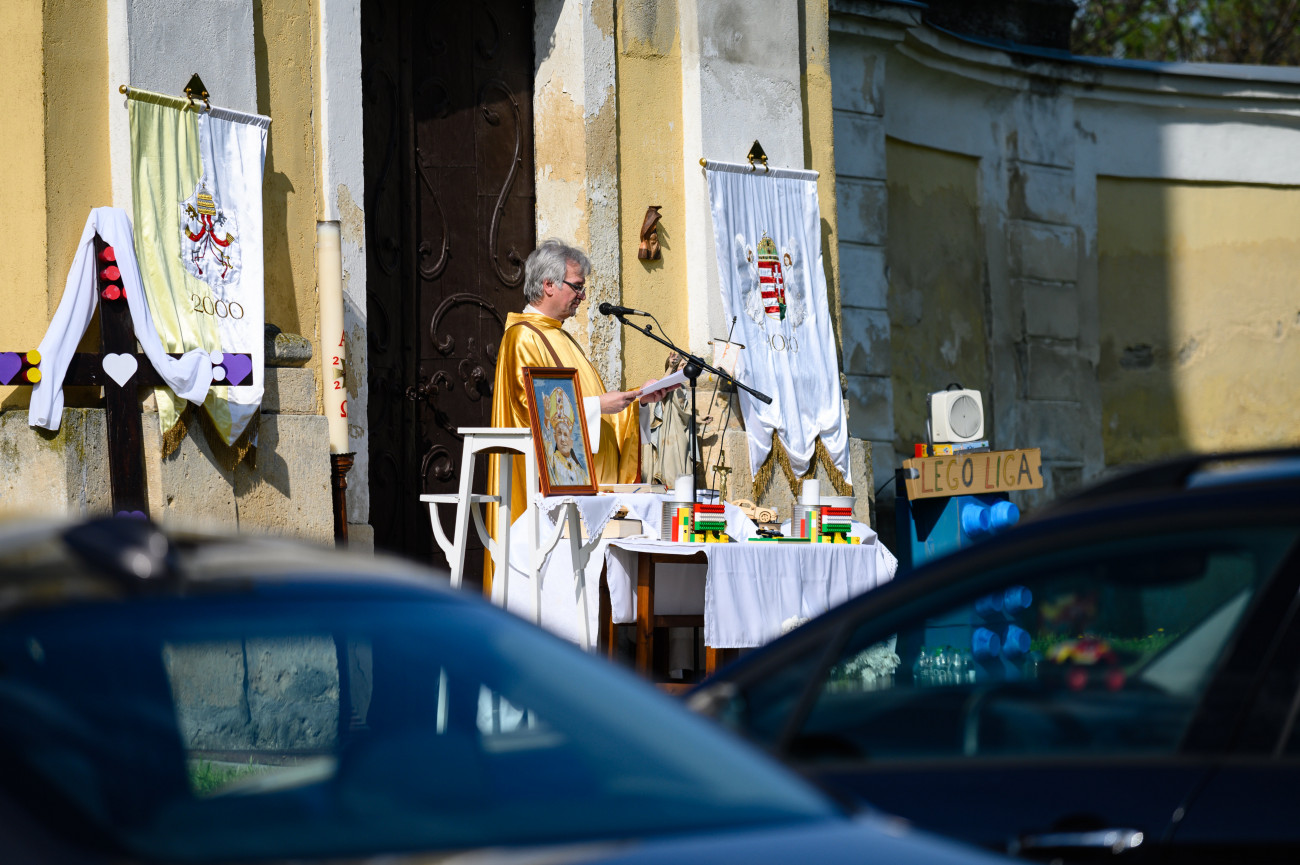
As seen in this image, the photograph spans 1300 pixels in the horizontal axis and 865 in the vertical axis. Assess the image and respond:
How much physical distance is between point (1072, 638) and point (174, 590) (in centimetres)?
139

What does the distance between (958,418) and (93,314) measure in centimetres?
574

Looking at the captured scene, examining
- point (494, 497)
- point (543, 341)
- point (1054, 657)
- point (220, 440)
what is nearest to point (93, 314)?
point (220, 440)

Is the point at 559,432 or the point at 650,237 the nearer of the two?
the point at 559,432

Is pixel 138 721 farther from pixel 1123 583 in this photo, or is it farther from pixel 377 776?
pixel 1123 583

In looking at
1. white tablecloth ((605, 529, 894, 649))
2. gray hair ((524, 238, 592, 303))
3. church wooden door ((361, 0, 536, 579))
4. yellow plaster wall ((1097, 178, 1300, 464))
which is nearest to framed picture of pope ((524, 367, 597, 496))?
white tablecloth ((605, 529, 894, 649))

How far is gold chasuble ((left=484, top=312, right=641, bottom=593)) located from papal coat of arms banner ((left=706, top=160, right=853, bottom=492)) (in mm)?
906

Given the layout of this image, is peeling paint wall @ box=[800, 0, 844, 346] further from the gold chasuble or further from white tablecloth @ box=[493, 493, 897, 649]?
white tablecloth @ box=[493, 493, 897, 649]

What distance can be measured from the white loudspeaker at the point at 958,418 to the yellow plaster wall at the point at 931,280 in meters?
2.05

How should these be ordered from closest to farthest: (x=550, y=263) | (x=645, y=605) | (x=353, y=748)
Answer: (x=353, y=748) → (x=645, y=605) → (x=550, y=263)

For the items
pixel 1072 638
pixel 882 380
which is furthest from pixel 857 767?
pixel 882 380

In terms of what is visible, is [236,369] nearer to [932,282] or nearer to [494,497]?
[494,497]

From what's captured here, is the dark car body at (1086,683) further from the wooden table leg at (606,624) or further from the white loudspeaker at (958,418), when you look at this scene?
the white loudspeaker at (958,418)

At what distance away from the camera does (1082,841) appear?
2213 millimetres

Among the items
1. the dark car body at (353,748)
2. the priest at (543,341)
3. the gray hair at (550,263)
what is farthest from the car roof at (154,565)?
Answer: the gray hair at (550,263)
